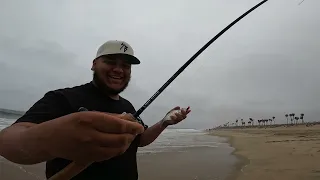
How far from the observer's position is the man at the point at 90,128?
0.80 meters

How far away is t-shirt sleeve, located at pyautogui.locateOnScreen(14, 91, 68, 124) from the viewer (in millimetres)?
1285

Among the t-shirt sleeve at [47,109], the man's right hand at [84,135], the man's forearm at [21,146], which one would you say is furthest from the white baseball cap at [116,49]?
the man's right hand at [84,135]

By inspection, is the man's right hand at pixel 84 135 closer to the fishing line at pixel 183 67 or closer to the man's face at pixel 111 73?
the fishing line at pixel 183 67

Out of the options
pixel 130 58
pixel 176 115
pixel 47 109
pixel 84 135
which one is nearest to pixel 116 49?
pixel 130 58

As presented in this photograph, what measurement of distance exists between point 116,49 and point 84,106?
0.45m

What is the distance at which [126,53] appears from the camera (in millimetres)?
1896

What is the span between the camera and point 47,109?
1427mm

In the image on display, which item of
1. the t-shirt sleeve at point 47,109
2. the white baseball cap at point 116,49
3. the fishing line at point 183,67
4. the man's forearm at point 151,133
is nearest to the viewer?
the t-shirt sleeve at point 47,109

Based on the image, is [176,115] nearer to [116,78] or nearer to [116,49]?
[116,78]

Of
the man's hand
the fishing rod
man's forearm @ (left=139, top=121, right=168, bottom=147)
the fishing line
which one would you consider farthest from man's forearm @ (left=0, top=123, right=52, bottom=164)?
man's forearm @ (left=139, top=121, right=168, bottom=147)

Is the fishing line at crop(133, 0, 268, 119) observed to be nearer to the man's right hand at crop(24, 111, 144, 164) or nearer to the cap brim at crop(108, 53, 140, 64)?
the cap brim at crop(108, 53, 140, 64)

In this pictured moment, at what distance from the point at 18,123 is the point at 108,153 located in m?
0.53

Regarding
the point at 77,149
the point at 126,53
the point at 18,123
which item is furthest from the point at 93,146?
the point at 126,53

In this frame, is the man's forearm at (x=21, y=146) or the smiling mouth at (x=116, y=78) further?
the smiling mouth at (x=116, y=78)
